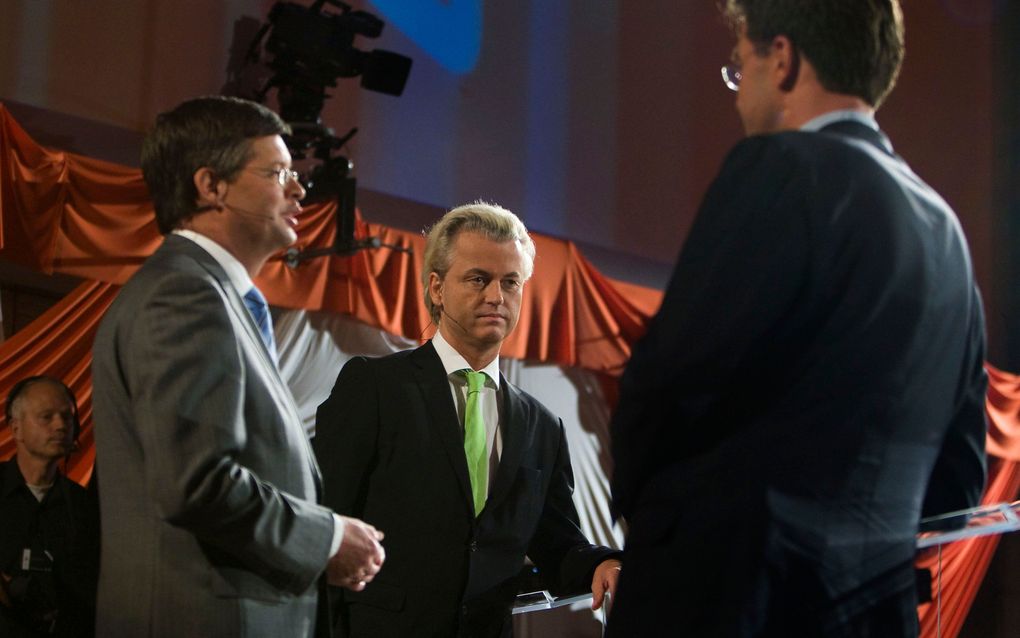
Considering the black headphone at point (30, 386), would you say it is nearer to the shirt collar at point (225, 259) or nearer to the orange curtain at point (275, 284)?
the orange curtain at point (275, 284)

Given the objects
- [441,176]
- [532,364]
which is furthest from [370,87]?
[532,364]

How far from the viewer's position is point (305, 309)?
18.6ft

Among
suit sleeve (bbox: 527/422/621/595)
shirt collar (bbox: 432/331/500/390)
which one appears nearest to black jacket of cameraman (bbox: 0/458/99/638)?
shirt collar (bbox: 432/331/500/390)

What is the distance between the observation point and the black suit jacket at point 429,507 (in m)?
2.28

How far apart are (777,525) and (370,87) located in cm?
498

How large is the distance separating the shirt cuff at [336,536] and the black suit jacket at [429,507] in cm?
64

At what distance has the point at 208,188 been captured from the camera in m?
1.79

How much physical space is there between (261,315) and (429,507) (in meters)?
0.66

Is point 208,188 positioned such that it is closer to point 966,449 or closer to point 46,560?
point 966,449

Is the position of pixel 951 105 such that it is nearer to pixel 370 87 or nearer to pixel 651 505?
pixel 370 87

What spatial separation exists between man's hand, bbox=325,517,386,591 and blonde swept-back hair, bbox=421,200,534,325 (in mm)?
1045

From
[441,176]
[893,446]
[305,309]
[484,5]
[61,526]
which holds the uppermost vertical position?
[484,5]

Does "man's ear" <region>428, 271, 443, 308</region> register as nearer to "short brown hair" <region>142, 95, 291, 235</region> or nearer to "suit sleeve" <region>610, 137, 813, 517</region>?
"short brown hair" <region>142, 95, 291, 235</region>

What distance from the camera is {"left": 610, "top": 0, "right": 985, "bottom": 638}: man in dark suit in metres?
1.36
